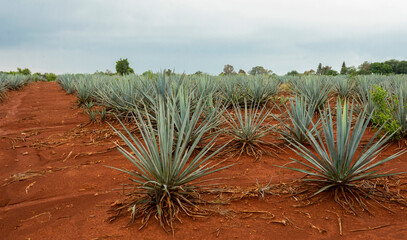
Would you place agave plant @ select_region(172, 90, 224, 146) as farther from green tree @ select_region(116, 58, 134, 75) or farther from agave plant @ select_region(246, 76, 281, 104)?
green tree @ select_region(116, 58, 134, 75)

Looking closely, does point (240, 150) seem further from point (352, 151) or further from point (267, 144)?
point (352, 151)

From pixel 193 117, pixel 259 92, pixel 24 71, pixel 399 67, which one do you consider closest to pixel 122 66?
pixel 24 71

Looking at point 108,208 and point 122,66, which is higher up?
point 122,66

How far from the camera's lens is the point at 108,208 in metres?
2.39

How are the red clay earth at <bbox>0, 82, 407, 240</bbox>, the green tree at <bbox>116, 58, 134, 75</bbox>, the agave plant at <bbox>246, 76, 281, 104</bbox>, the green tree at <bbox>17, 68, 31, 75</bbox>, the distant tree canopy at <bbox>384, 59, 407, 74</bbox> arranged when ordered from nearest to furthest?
1. the red clay earth at <bbox>0, 82, 407, 240</bbox>
2. the agave plant at <bbox>246, 76, 281, 104</bbox>
3. the green tree at <bbox>116, 58, 134, 75</bbox>
4. the green tree at <bbox>17, 68, 31, 75</bbox>
5. the distant tree canopy at <bbox>384, 59, 407, 74</bbox>

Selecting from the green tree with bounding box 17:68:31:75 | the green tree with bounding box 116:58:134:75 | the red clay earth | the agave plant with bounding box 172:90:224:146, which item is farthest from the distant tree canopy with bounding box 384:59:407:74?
the red clay earth

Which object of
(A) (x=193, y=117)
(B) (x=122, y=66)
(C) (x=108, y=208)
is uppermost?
(B) (x=122, y=66)

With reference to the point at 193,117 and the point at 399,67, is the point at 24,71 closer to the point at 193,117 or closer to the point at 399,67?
the point at 193,117

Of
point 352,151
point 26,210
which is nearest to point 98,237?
point 26,210

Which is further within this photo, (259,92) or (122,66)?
(122,66)

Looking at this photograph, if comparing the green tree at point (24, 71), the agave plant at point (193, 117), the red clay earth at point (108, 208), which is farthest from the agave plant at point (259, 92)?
the green tree at point (24, 71)

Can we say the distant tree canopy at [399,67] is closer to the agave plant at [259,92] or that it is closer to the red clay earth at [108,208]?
the agave plant at [259,92]

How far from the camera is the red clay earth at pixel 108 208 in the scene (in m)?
2.02

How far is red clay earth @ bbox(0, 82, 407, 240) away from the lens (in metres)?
2.02
